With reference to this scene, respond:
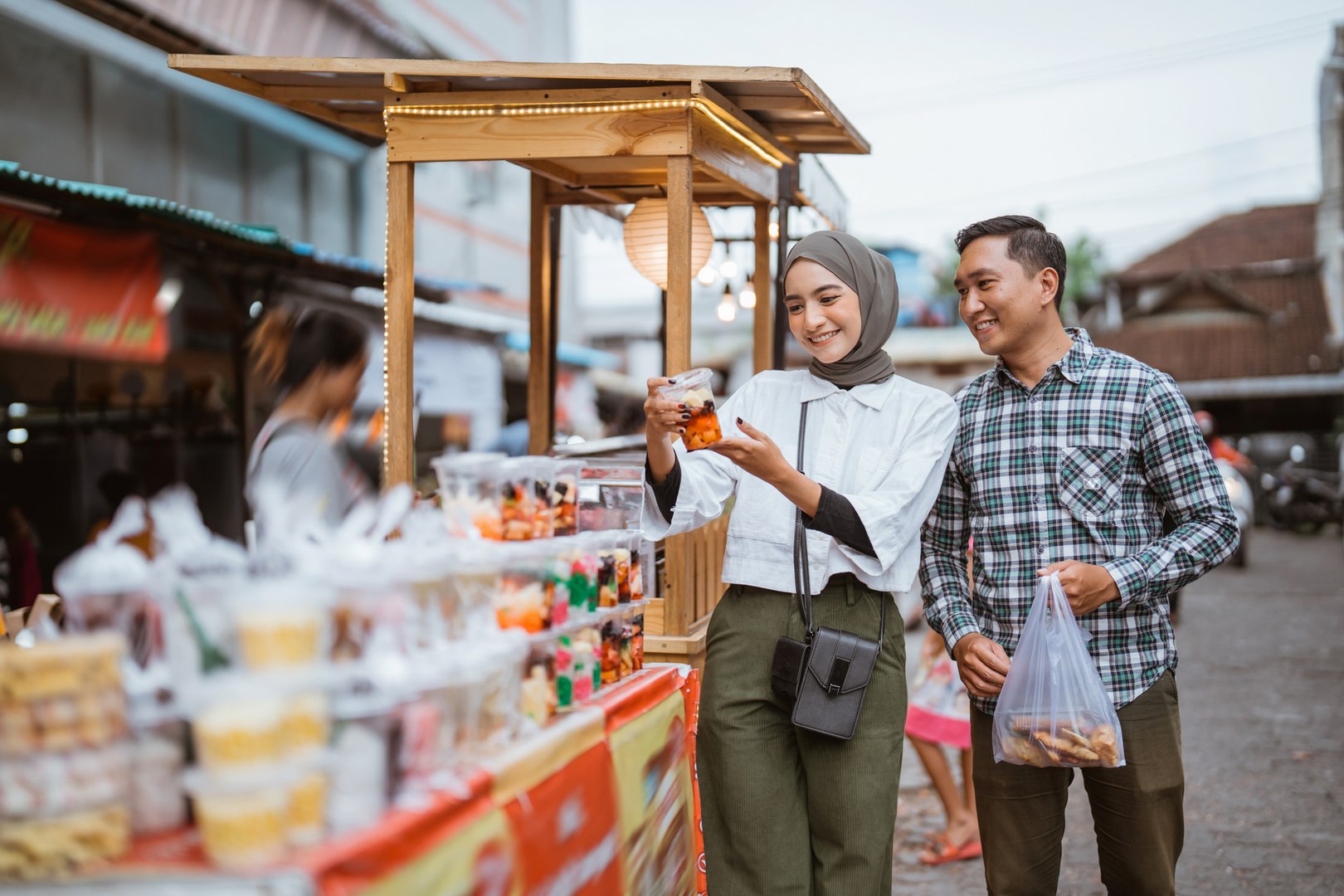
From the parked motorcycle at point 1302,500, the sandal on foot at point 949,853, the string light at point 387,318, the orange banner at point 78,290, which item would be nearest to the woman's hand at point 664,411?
the string light at point 387,318

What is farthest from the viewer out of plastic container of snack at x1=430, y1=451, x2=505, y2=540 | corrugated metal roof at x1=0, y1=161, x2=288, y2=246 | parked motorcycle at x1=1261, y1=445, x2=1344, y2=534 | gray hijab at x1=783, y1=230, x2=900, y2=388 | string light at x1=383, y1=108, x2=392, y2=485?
parked motorcycle at x1=1261, y1=445, x2=1344, y2=534

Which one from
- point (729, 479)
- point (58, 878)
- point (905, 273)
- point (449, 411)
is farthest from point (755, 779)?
point (905, 273)

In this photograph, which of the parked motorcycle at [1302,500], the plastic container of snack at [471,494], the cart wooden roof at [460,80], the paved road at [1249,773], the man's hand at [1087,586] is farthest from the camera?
the parked motorcycle at [1302,500]

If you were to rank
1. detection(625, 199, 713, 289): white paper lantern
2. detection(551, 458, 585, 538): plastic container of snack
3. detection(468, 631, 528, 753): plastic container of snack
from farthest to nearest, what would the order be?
detection(625, 199, 713, 289): white paper lantern → detection(551, 458, 585, 538): plastic container of snack → detection(468, 631, 528, 753): plastic container of snack

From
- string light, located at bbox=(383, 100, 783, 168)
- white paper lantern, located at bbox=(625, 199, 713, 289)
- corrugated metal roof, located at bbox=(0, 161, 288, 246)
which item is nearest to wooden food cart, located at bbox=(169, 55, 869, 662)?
string light, located at bbox=(383, 100, 783, 168)

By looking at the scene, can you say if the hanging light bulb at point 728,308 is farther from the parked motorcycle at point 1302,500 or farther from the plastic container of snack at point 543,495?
the parked motorcycle at point 1302,500

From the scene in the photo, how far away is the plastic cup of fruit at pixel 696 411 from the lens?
2.44 m

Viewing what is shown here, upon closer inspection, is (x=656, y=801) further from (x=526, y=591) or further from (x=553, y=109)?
(x=553, y=109)

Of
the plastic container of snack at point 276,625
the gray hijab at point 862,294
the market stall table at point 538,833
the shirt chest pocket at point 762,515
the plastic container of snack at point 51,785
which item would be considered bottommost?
the market stall table at point 538,833

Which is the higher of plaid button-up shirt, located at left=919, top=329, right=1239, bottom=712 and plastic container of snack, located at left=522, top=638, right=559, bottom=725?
plaid button-up shirt, located at left=919, top=329, right=1239, bottom=712

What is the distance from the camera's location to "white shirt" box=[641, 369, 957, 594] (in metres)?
2.60

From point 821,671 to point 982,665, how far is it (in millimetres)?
433

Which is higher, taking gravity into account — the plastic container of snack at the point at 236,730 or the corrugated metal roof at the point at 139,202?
the corrugated metal roof at the point at 139,202

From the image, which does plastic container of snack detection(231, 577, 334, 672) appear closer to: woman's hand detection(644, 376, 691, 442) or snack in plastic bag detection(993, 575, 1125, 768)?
woman's hand detection(644, 376, 691, 442)
